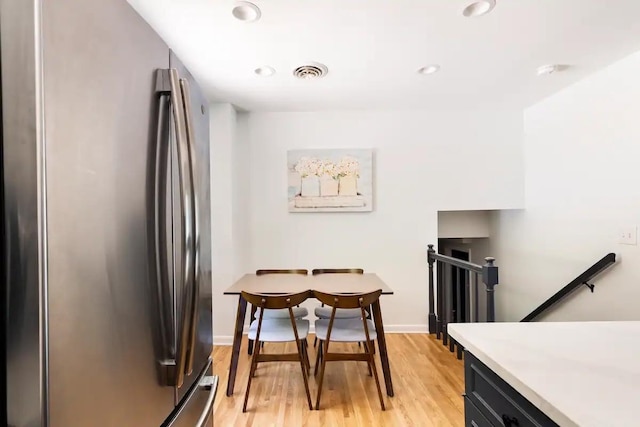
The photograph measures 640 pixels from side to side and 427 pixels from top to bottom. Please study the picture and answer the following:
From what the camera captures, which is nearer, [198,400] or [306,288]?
[198,400]

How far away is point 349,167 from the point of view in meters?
3.90

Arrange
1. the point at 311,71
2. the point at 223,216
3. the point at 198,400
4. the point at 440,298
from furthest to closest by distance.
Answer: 1. the point at 440,298
2. the point at 223,216
3. the point at 311,71
4. the point at 198,400

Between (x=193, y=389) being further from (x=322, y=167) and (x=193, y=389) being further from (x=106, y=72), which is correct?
(x=322, y=167)

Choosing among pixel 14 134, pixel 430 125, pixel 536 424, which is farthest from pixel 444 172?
pixel 14 134

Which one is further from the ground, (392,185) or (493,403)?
(392,185)

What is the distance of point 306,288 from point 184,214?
1913 millimetres

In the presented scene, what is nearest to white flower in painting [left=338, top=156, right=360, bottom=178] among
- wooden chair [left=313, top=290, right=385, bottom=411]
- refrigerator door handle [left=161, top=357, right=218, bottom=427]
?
wooden chair [left=313, top=290, right=385, bottom=411]

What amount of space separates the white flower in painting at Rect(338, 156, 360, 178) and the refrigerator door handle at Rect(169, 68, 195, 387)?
3.07m

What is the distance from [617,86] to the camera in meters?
2.76

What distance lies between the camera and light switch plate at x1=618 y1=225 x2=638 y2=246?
8.54 feet

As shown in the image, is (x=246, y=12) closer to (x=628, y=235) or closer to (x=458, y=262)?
(x=458, y=262)

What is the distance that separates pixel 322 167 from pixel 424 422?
255cm

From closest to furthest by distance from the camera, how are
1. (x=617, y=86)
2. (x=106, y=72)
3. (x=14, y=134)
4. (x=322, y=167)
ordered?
(x=14, y=134), (x=106, y=72), (x=617, y=86), (x=322, y=167)

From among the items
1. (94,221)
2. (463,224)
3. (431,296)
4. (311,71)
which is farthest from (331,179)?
(94,221)
